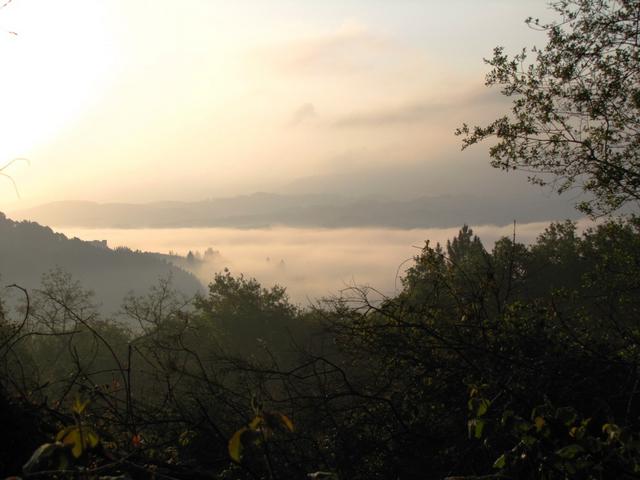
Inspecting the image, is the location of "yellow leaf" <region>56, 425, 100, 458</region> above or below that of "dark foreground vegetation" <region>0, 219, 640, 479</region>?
above

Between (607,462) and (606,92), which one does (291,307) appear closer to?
(606,92)

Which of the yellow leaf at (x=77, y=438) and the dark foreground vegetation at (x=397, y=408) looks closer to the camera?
the yellow leaf at (x=77, y=438)

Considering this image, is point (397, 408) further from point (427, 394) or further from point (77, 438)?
point (77, 438)

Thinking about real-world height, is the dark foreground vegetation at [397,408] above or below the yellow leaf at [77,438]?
below

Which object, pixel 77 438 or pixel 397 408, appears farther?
pixel 397 408

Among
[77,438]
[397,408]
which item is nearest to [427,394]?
[397,408]

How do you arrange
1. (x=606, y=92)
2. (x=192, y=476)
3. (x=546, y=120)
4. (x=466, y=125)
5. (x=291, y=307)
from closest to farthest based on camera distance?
(x=192, y=476)
(x=606, y=92)
(x=546, y=120)
(x=466, y=125)
(x=291, y=307)

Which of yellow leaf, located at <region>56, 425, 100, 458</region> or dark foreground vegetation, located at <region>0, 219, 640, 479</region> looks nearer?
yellow leaf, located at <region>56, 425, 100, 458</region>

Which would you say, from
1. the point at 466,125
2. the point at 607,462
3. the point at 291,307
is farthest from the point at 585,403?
the point at 291,307

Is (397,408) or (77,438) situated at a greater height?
(77,438)

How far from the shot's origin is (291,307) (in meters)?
51.5

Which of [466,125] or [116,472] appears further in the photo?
[466,125]

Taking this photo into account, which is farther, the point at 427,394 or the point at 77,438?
the point at 427,394

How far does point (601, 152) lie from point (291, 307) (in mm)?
43278
